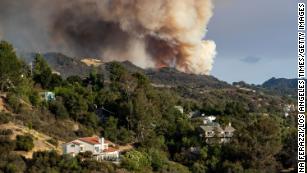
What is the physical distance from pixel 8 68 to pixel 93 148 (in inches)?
371

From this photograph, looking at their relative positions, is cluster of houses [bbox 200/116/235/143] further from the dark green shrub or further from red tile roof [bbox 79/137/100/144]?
the dark green shrub

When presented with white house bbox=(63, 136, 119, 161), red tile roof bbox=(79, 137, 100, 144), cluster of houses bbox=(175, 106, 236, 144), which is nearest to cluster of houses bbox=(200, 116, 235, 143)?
cluster of houses bbox=(175, 106, 236, 144)

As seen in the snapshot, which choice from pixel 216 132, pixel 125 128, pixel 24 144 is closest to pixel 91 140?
pixel 24 144

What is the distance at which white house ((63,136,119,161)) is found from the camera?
1768 inches

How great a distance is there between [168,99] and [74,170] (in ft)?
74.2

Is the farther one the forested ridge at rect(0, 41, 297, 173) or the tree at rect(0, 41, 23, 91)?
the tree at rect(0, 41, 23, 91)

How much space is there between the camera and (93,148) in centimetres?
4588

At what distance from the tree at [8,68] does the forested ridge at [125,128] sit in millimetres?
67

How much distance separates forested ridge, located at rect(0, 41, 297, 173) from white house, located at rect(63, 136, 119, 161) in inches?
31.0

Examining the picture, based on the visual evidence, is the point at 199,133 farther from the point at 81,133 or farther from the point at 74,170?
the point at 74,170

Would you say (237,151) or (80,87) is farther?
(80,87)

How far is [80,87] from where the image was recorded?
5825 centimetres

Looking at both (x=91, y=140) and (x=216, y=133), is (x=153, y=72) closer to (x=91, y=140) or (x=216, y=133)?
(x=216, y=133)

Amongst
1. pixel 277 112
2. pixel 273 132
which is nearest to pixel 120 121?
pixel 273 132
